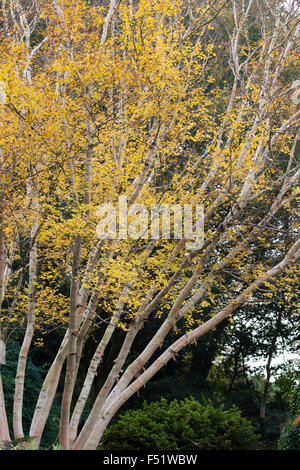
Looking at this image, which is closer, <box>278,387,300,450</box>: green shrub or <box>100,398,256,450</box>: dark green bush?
<box>278,387,300,450</box>: green shrub

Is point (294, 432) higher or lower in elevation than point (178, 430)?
higher

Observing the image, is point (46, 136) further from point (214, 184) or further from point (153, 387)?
point (153, 387)

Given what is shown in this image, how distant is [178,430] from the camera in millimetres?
9914

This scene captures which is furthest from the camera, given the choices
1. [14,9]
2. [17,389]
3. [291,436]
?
[14,9]

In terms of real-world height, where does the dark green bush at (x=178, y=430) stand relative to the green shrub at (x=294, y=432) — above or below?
below

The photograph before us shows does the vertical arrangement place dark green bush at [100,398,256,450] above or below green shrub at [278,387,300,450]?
below

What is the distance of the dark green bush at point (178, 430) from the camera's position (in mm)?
9367

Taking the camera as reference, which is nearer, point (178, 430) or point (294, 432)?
point (294, 432)

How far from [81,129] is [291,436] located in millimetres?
6116

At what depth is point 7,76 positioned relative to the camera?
6285 mm

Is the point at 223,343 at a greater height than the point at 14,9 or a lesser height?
lesser

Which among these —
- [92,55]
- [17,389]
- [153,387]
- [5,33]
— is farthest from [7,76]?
[153,387]

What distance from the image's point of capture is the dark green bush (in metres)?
9.37

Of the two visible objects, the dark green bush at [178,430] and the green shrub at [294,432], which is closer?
the green shrub at [294,432]
